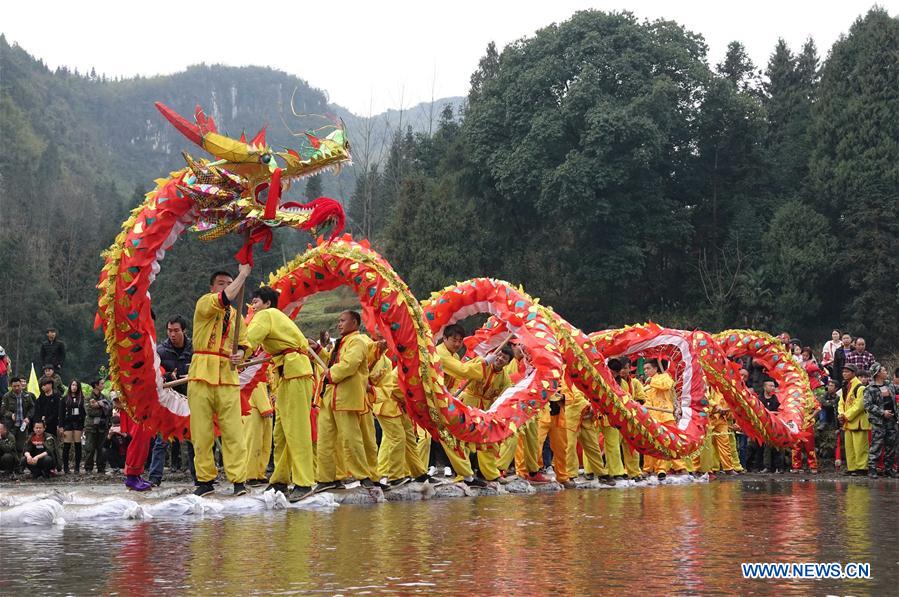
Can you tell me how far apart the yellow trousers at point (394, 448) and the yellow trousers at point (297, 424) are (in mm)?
1467

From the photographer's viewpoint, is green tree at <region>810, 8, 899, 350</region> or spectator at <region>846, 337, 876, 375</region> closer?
spectator at <region>846, 337, 876, 375</region>

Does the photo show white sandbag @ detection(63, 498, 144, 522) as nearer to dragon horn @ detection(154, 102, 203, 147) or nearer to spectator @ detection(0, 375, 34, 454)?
dragon horn @ detection(154, 102, 203, 147)

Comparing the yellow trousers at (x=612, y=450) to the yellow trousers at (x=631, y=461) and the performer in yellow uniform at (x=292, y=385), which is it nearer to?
the yellow trousers at (x=631, y=461)

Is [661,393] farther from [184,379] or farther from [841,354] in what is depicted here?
[184,379]

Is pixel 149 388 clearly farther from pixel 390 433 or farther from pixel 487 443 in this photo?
pixel 487 443

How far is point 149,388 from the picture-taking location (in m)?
12.1

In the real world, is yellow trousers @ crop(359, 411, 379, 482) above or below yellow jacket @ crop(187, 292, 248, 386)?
below

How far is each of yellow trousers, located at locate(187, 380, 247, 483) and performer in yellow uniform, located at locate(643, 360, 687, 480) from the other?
8.29 m

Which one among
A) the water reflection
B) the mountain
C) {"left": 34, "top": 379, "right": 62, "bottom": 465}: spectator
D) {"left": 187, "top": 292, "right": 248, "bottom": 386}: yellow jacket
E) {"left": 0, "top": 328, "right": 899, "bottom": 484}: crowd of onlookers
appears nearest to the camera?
the water reflection

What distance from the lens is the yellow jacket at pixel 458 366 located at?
14180 millimetres

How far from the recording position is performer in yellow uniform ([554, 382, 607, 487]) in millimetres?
16141

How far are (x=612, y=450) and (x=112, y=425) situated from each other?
24.7ft

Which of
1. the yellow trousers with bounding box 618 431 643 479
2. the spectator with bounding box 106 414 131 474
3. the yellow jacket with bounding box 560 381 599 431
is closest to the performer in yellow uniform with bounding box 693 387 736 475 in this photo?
the yellow trousers with bounding box 618 431 643 479

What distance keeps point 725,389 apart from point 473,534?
11339 mm
